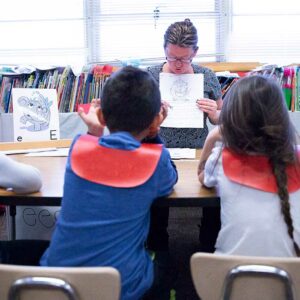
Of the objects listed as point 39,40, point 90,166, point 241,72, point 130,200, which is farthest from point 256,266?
point 39,40

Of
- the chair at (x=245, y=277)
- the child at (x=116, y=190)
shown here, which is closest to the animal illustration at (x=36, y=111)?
the child at (x=116, y=190)

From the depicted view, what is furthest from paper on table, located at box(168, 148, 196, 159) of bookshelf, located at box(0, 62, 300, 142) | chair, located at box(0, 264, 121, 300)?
bookshelf, located at box(0, 62, 300, 142)

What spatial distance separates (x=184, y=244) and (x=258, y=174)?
1566 mm

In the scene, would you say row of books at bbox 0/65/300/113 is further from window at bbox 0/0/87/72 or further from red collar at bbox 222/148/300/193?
red collar at bbox 222/148/300/193

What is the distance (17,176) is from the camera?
1194 mm

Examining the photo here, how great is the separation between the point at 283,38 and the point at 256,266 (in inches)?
118

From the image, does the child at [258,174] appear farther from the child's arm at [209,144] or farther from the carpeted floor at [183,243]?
the carpeted floor at [183,243]

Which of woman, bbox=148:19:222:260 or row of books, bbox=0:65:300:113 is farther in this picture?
row of books, bbox=0:65:300:113

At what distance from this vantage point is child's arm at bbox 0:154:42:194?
3.91ft

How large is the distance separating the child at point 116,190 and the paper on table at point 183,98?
2.34 ft

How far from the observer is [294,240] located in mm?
1113

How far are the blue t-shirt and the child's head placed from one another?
234 millimetres

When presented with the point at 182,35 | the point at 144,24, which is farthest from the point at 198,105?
the point at 144,24

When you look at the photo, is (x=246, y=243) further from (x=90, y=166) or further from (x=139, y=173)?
(x=90, y=166)
